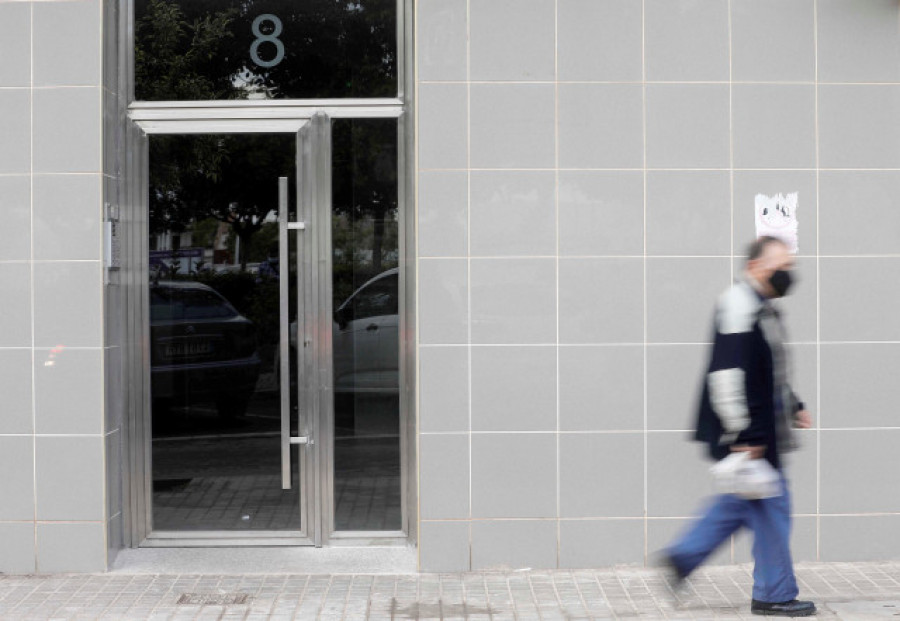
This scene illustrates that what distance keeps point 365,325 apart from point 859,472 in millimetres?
3045

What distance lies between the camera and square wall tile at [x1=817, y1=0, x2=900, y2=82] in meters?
6.59

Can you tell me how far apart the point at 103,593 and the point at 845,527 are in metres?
4.19

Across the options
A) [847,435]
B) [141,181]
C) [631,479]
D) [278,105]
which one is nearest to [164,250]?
[141,181]

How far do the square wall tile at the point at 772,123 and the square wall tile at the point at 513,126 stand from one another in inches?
42.4

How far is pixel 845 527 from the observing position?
6.63 meters

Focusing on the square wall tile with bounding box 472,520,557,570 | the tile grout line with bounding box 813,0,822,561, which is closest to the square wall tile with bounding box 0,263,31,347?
the square wall tile with bounding box 472,520,557,570

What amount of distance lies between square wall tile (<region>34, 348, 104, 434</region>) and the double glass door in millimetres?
609

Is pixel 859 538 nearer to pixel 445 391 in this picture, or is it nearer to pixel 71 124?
pixel 445 391

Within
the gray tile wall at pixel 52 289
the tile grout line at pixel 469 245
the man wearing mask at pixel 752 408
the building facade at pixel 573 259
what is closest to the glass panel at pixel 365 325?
the building facade at pixel 573 259

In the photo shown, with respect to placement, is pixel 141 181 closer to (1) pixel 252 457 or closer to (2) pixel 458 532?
(1) pixel 252 457

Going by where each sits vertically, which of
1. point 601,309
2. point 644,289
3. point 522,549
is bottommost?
point 522,549

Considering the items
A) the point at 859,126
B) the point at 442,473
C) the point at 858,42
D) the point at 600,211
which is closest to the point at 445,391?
the point at 442,473

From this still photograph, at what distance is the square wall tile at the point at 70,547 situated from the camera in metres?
6.61

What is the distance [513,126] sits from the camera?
6.58m
